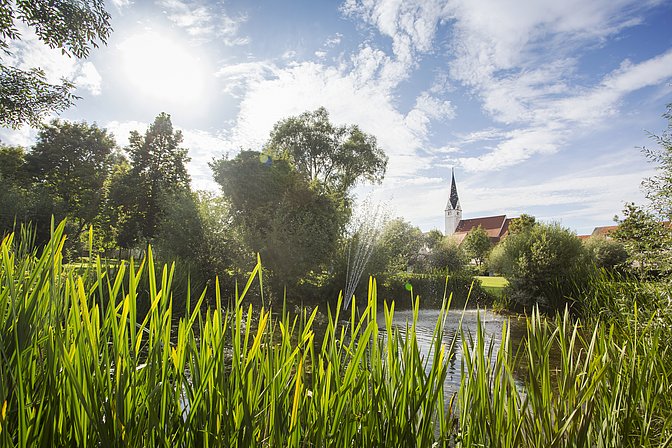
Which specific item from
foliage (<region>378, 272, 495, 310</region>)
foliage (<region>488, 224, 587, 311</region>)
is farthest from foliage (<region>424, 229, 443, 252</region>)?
foliage (<region>488, 224, 587, 311</region>)

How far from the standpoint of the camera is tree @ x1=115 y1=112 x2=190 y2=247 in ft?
97.6

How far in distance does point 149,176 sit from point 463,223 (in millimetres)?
70290

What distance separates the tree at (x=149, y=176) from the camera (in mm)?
29750

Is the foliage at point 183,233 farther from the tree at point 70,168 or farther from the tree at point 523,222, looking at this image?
the tree at point 523,222

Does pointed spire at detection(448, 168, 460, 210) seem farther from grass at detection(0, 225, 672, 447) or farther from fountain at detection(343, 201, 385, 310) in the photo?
grass at detection(0, 225, 672, 447)

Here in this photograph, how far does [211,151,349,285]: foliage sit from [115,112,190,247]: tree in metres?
13.8

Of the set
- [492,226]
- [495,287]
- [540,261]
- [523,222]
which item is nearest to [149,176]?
[495,287]

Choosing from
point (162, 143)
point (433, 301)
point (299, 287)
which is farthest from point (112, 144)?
point (433, 301)

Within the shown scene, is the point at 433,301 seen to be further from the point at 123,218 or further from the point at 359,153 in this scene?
the point at 123,218

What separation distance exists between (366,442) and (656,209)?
243 inches

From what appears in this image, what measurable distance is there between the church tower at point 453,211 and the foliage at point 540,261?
78867mm

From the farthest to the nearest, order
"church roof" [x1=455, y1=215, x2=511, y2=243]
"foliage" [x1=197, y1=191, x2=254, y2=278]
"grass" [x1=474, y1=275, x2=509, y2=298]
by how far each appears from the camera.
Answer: "church roof" [x1=455, y1=215, x2=511, y2=243] < "grass" [x1=474, y1=275, x2=509, y2=298] < "foliage" [x1=197, y1=191, x2=254, y2=278]

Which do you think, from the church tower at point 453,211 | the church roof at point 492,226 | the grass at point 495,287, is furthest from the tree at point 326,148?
the church tower at point 453,211

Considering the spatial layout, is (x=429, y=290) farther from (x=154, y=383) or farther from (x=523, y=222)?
(x=523, y=222)
